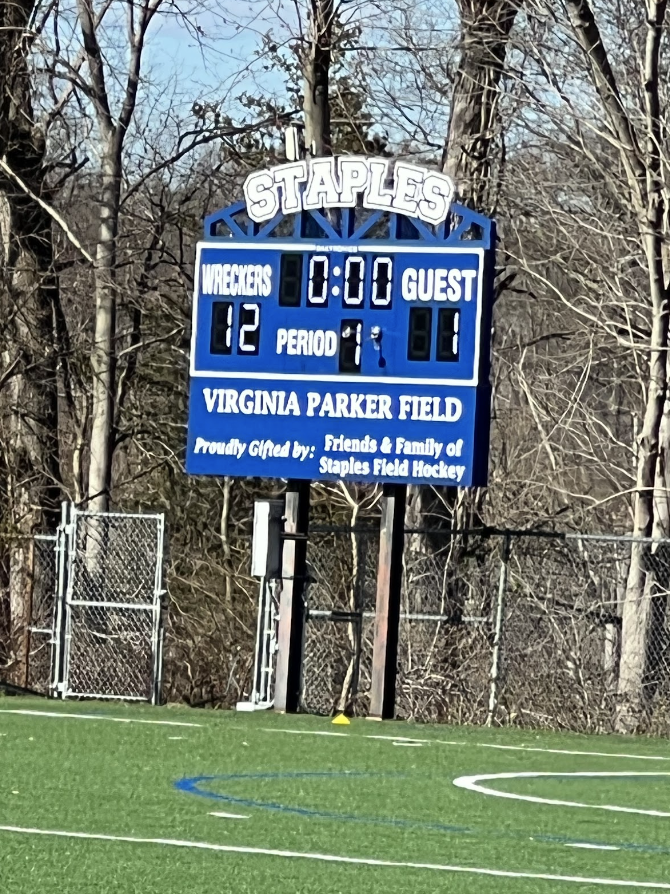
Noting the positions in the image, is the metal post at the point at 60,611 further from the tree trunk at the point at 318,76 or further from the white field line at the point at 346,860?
the white field line at the point at 346,860

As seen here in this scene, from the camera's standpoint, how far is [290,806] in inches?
408

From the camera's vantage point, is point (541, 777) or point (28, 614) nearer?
point (541, 777)

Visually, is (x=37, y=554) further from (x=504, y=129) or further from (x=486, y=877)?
(x=486, y=877)

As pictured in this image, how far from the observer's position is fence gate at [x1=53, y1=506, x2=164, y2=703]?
1842 centimetres

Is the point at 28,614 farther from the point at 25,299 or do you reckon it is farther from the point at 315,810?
the point at 315,810

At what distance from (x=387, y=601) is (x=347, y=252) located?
10.1ft

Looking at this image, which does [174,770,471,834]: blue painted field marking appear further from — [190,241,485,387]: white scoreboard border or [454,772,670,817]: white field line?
[190,241,485,387]: white scoreboard border

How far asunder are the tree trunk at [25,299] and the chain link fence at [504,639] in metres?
6.55

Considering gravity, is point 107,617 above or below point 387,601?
below

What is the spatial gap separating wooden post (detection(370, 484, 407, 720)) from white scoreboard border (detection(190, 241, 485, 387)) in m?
1.05

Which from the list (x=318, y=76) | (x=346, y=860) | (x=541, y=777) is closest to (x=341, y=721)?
(x=541, y=777)

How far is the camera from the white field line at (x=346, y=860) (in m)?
8.01

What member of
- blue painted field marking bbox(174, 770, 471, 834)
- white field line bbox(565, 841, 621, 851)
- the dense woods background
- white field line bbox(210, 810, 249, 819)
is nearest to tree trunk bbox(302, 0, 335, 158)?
the dense woods background

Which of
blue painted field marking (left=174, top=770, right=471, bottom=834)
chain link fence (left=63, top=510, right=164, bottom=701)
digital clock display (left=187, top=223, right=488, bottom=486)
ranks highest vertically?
digital clock display (left=187, top=223, right=488, bottom=486)
